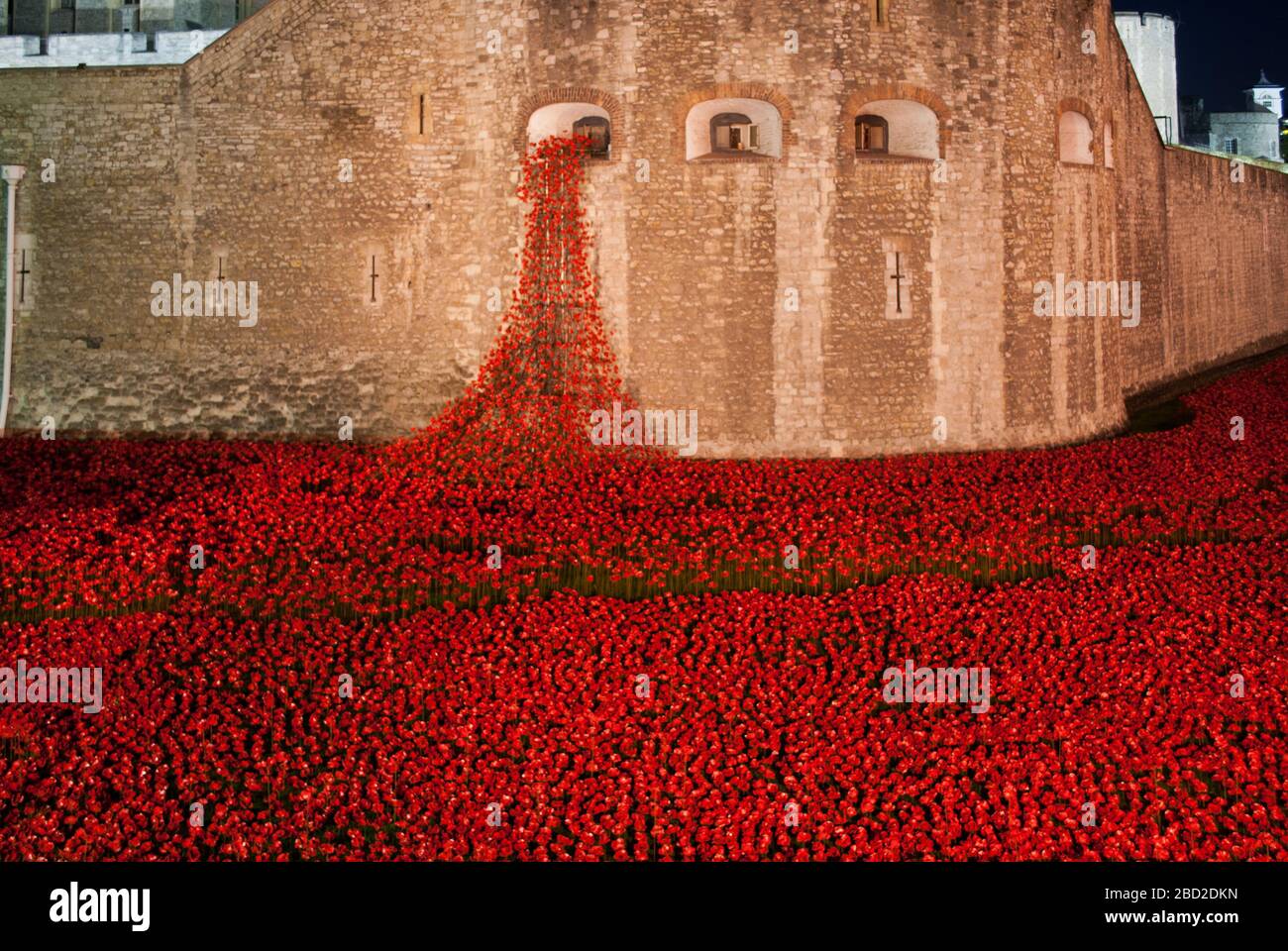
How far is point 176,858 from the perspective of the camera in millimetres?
6066

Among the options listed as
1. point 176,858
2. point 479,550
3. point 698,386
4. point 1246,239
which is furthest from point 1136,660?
point 1246,239

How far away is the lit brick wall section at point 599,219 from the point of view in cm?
1448

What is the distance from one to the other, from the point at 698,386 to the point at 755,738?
7562mm

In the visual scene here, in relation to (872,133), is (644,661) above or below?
below

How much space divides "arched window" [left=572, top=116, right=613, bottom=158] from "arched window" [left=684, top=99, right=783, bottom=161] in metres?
1.05

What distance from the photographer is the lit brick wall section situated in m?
14.5

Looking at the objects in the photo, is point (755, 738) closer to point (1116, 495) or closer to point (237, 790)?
point (237, 790)

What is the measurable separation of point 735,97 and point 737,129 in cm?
85

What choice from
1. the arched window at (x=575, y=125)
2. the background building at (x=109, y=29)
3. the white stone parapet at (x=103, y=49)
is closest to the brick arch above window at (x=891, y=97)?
the arched window at (x=575, y=125)

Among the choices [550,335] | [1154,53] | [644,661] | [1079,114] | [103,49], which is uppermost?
[1154,53]

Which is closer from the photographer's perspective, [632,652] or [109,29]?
[632,652]

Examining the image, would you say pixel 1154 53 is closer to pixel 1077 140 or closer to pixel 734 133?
pixel 1077 140

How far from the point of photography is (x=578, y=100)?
14.5 metres

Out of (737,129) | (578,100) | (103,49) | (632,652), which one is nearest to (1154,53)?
(737,129)
